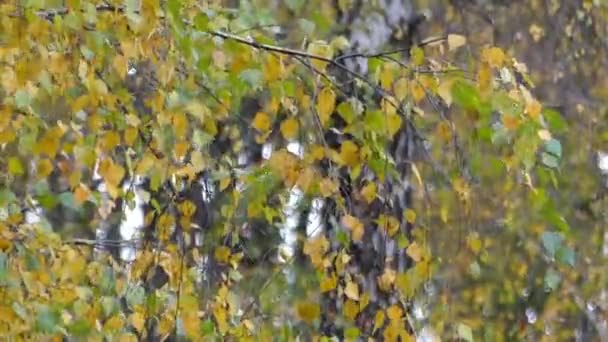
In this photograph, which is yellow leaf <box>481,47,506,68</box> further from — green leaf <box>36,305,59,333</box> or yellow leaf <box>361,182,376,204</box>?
green leaf <box>36,305,59,333</box>

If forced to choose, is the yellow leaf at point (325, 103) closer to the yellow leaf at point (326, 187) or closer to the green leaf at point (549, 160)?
the yellow leaf at point (326, 187)

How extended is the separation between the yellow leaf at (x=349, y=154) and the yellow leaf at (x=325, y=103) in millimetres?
65

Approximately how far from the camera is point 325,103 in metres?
2.51

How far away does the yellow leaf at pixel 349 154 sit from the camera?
2.55 metres

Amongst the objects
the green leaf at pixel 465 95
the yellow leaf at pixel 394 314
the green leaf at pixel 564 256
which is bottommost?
the green leaf at pixel 564 256

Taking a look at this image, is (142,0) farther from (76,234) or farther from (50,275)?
(76,234)

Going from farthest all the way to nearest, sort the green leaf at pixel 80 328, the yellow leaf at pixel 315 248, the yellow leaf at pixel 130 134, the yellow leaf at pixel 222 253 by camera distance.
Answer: the yellow leaf at pixel 222 253
the green leaf at pixel 80 328
the yellow leaf at pixel 315 248
the yellow leaf at pixel 130 134

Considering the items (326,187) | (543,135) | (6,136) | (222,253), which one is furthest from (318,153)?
(222,253)

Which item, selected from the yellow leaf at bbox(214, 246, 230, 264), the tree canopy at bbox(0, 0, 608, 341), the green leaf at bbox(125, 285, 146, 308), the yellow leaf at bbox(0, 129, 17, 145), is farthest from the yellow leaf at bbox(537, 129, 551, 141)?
the yellow leaf at bbox(214, 246, 230, 264)

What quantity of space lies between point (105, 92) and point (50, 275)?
632mm

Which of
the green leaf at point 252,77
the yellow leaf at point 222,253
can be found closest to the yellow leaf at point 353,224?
the green leaf at point 252,77

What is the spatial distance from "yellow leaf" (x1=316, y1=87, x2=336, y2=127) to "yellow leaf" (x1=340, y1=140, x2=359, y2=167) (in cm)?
7

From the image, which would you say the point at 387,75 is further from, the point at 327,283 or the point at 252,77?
the point at 327,283

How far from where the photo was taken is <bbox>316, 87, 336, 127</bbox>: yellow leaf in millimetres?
2506
